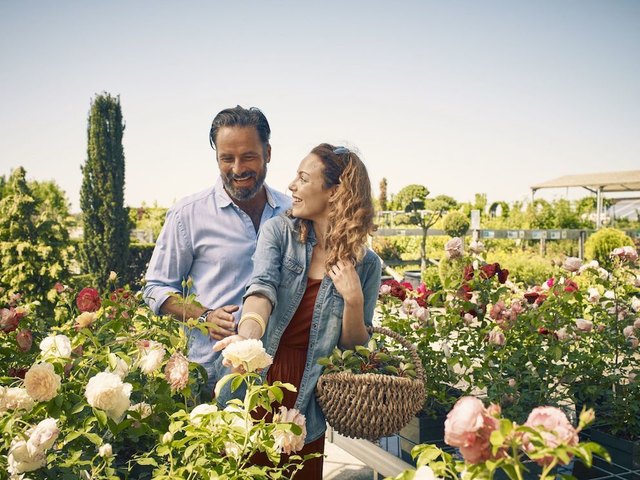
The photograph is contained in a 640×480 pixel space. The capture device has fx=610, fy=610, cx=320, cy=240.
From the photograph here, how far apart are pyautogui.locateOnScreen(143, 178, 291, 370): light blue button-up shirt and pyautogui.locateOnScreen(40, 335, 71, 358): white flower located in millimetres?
694

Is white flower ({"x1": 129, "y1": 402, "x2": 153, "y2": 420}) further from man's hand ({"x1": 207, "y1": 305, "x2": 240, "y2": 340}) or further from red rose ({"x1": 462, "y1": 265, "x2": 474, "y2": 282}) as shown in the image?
red rose ({"x1": 462, "y1": 265, "x2": 474, "y2": 282})

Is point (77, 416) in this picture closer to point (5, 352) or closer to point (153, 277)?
point (5, 352)

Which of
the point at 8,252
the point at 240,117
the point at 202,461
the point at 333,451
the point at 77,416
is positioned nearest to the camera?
the point at 202,461

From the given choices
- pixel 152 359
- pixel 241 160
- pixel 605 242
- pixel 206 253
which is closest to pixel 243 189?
pixel 241 160

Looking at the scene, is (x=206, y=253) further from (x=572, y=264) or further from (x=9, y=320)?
(x=572, y=264)

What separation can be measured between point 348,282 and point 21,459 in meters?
0.95

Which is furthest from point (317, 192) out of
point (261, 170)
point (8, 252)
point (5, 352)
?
point (8, 252)

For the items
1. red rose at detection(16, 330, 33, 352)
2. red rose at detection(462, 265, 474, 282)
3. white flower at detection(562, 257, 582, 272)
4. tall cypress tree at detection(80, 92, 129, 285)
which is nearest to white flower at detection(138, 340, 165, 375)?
red rose at detection(16, 330, 33, 352)

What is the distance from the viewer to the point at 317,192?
6.16ft

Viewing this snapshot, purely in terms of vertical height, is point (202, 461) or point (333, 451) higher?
point (202, 461)

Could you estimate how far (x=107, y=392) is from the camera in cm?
128

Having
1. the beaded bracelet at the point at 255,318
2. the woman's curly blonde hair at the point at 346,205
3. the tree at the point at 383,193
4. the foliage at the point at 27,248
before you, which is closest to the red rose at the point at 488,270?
the woman's curly blonde hair at the point at 346,205

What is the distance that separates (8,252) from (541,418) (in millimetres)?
8024

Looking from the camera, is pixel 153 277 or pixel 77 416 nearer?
pixel 77 416
